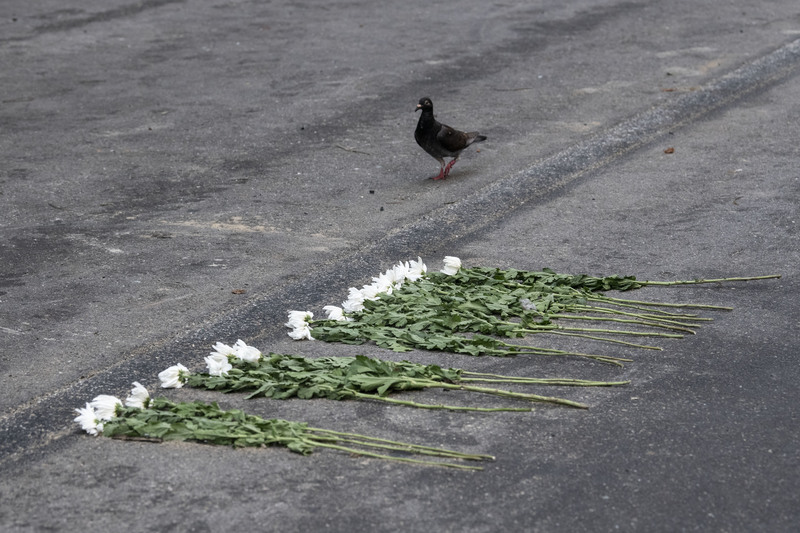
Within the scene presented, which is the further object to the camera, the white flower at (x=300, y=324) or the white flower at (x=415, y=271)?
the white flower at (x=415, y=271)

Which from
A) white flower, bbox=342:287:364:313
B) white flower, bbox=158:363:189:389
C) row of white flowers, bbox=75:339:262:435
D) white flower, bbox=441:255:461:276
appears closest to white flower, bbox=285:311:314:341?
white flower, bbox=342:287:364:313

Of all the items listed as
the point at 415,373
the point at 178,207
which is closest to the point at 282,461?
the point at 415,373

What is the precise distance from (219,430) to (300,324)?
1.06 m

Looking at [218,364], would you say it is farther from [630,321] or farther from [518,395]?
[630,321]

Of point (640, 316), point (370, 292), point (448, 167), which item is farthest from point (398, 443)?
point (448, 167)

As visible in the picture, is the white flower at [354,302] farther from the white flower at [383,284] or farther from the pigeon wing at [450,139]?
the pigeon wing at [450,139]

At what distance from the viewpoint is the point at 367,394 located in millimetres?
3992

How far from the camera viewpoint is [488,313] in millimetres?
4777

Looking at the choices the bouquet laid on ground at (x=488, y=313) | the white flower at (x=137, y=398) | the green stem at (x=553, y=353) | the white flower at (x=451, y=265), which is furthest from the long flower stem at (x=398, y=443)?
the white flower at (x=451, y=265)

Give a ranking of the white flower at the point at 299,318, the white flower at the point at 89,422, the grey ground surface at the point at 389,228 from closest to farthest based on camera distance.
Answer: the grey ground surface at the point at 389,228 → the white flower at the point at 89,422 → the white flower at the point at 299,318

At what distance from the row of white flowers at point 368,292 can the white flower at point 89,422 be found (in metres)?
1.09

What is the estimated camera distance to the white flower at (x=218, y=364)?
4.18 meters

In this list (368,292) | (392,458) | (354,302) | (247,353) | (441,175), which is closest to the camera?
(392,458)

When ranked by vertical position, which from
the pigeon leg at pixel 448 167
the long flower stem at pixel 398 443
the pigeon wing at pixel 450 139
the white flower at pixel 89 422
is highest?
the pigeon wing at pixel 450 139
